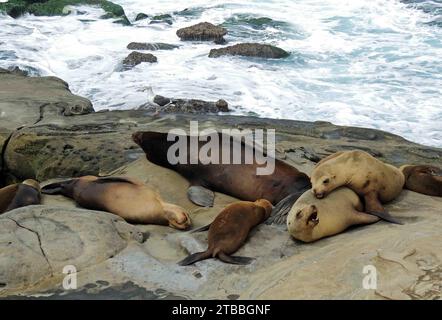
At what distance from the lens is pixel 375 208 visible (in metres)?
4.32

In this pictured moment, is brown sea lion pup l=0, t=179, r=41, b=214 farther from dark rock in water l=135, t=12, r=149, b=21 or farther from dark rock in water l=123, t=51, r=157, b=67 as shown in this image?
dark rock in water l=135, t=12, r=149, b=21

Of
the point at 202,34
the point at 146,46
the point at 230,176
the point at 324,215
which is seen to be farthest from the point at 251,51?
the point at 324,215

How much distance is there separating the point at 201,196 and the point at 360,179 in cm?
126

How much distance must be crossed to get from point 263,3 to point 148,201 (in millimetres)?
18432

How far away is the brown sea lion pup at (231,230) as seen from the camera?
379 centimetres

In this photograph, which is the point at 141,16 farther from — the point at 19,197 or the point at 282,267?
the point at 282,267

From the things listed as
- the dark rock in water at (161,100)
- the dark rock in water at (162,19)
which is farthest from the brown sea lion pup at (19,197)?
the dark rock in water at (162,19)

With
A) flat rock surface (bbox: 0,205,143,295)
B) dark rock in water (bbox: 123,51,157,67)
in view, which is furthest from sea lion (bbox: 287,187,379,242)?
dark rock in water (bbox: 123,51,157,67)

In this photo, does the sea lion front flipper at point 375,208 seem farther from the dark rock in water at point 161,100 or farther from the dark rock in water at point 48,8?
the dark rock in water at point 48,8

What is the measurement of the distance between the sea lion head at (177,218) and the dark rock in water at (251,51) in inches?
419

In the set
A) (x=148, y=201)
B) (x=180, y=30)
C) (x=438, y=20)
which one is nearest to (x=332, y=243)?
(x=148, y=201)

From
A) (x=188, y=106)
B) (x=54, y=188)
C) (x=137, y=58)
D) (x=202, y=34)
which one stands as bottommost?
(x=202, y=34)
